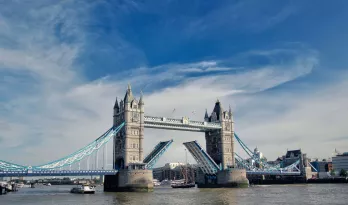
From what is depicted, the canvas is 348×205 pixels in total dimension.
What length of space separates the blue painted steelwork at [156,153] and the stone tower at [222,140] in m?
18.7

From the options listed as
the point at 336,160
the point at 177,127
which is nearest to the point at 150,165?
the point at 177,127

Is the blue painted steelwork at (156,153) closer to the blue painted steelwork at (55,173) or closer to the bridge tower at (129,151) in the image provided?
the bridge tower at (129,151)

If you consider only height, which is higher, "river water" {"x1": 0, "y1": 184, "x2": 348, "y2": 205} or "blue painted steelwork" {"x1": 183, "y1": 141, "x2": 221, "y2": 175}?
"blue painted steelwork" {"x1": 183, "y1": 141, "x2": 221, "y2": 175}

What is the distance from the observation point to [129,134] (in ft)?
234

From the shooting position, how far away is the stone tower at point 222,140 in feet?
291

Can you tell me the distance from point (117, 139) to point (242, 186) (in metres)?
28.9

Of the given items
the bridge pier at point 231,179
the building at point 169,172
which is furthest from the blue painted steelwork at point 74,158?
Result: the building at point 169,172

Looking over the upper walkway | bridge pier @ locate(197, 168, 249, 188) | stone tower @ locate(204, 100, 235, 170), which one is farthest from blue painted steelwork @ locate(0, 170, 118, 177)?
stone tower @ locate(204, 100, 235, 170)

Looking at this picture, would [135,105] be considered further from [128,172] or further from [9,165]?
[9,165]

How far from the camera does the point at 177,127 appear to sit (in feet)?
261

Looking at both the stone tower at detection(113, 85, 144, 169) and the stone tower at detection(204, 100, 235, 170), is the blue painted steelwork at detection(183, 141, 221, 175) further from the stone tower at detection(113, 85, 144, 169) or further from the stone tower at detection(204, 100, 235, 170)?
the stone tower at detection(113, 85, 144, 169)

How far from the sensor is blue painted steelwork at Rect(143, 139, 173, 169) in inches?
2822

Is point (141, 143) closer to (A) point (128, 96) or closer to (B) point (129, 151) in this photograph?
(B) point (129, 151)

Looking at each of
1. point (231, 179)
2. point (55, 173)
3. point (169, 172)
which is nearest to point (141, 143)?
point (55, 173)
